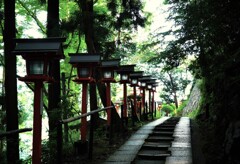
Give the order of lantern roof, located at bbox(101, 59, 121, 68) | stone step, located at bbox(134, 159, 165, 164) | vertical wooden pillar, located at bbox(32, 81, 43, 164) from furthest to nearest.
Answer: lantern roof, located at bbox(101, 59, 121, 68) < stone step, located at bbox(134, 159, 165, 164) < vertical wooden pillar, located at bbox(32, 81, 43, 164)

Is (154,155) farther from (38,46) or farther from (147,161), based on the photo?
(38,46)

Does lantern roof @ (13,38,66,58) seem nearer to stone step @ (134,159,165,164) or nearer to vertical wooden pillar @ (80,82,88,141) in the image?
vertical wooden pillar @ (80,82,88,141)

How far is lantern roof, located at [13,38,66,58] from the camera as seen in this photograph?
540 cm

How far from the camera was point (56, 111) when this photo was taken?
7.32 metres

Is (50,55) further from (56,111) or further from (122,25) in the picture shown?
(122,25)

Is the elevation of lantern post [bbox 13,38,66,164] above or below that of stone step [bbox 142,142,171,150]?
above

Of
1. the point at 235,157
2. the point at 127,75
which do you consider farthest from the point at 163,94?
the point at 235,157

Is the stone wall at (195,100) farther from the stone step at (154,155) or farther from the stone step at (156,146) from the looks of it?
the stone step at (154,155)

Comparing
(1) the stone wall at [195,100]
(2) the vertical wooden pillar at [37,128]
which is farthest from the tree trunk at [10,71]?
(1) the stone wall at [195,100]

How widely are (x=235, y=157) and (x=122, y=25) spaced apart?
836cm

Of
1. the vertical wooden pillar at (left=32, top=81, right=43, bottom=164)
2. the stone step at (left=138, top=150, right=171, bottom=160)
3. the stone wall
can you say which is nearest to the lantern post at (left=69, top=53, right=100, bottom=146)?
the stone step at (left=138, top=150, right=171, bottom=160)

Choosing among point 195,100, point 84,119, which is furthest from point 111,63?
point 195,100

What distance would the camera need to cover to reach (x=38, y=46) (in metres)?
5.42

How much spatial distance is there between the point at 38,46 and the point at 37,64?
12.7 inches
